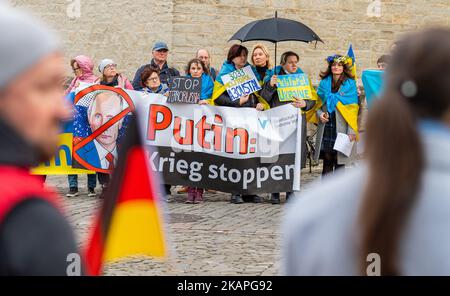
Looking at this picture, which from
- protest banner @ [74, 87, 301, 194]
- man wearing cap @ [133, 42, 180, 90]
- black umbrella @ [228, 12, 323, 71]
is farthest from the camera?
man wearing cap @ [133, 42, 180, 90]

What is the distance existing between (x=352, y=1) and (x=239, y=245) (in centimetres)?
1241

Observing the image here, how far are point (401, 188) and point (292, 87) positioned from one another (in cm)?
1057

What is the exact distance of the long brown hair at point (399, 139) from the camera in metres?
2.16

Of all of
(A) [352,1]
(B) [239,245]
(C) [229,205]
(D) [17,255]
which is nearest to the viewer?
(D) [17,255]

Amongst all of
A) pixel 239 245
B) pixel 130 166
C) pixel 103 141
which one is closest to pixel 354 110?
pixel 103 141

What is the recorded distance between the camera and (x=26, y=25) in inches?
80.7

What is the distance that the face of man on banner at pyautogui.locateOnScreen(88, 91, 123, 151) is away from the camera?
12.9m

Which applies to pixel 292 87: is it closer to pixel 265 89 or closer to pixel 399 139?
pixel 265 89

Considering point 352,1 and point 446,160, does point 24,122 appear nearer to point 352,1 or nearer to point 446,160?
point 446,160

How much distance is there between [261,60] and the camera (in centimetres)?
1277

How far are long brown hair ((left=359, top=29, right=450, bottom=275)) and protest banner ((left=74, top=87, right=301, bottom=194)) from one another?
33.7 feet

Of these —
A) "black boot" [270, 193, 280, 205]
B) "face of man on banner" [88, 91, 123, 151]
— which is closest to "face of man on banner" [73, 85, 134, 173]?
"face of man on banner" [88, 91, 123, 151]

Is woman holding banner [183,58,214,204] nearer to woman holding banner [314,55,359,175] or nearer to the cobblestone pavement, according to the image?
the cobblestone pavement

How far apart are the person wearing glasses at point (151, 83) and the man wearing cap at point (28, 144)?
10.9 meters
